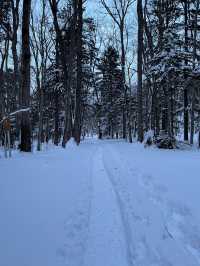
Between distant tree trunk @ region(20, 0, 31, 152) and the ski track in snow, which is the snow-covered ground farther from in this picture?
distant tree trunk @ region(20, 0, 31, 152)

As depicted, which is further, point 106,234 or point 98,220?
point 98,220

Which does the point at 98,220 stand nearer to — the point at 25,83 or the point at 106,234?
the point at 106,234

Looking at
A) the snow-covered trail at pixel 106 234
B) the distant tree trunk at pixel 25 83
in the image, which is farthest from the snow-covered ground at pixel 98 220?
the distant tree trunk at pixel 25 83

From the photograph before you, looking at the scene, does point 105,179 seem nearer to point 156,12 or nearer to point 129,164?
point 129,164

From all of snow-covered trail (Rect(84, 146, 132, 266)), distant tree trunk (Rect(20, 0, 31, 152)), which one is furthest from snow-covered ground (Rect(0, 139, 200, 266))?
distant tree trunk (Rect(20, 0, 31, 152))

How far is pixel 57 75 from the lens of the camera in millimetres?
30516

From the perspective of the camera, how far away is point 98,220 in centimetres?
498

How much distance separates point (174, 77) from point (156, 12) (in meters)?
8.69

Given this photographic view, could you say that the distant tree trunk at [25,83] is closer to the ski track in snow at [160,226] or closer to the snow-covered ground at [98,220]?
the snow-covered ground at [98,220]

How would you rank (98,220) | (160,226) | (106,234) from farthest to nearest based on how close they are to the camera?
(98,220) → (160,226) → (106,234)

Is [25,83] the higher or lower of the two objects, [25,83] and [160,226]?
the higher

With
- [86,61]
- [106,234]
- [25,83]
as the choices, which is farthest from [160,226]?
[86,61]

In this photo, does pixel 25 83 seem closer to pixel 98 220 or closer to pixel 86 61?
pixel 98 220

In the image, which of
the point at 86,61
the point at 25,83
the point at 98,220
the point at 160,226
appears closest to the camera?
the point at 160,226
